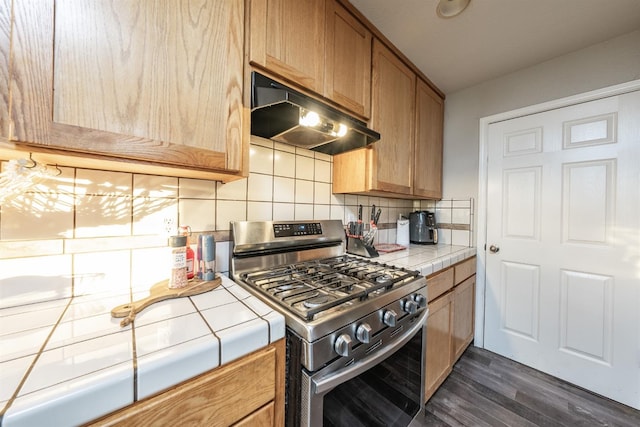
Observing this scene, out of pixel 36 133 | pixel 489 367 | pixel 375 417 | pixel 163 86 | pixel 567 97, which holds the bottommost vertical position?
pixel 489 367

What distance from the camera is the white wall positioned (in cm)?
145

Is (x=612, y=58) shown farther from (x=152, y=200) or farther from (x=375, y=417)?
(x=152, y=200)

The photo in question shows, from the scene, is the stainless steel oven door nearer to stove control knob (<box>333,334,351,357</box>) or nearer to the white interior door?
stove control knob (<box>333,334,351,357</box>)

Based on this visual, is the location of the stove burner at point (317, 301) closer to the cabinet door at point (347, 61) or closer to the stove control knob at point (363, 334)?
the stove control knob at point (363, 334)

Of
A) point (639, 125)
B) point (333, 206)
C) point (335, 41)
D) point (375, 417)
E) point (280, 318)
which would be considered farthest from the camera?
point (333, 206)

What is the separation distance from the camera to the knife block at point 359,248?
4.70 feet

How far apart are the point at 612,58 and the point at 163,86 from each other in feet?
8.17

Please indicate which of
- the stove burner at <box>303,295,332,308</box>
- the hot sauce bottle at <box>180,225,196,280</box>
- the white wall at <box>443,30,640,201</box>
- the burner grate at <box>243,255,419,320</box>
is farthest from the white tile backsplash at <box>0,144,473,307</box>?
the white wall at <box>443,30,640,201</box>

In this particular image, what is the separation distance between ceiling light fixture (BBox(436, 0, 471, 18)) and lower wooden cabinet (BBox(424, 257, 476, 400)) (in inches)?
56.5

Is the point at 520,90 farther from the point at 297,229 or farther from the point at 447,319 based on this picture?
the point at 297,229

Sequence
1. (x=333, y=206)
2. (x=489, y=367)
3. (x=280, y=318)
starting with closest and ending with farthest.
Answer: (x=280, y=318) < (x=333, y=206) < (x=489, y=367)

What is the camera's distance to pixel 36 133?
515 millimetres

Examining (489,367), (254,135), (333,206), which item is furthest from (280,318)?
(489,367)

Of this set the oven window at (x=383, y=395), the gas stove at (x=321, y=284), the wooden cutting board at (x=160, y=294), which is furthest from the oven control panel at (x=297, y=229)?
the oven window at (x=383, y=395)
